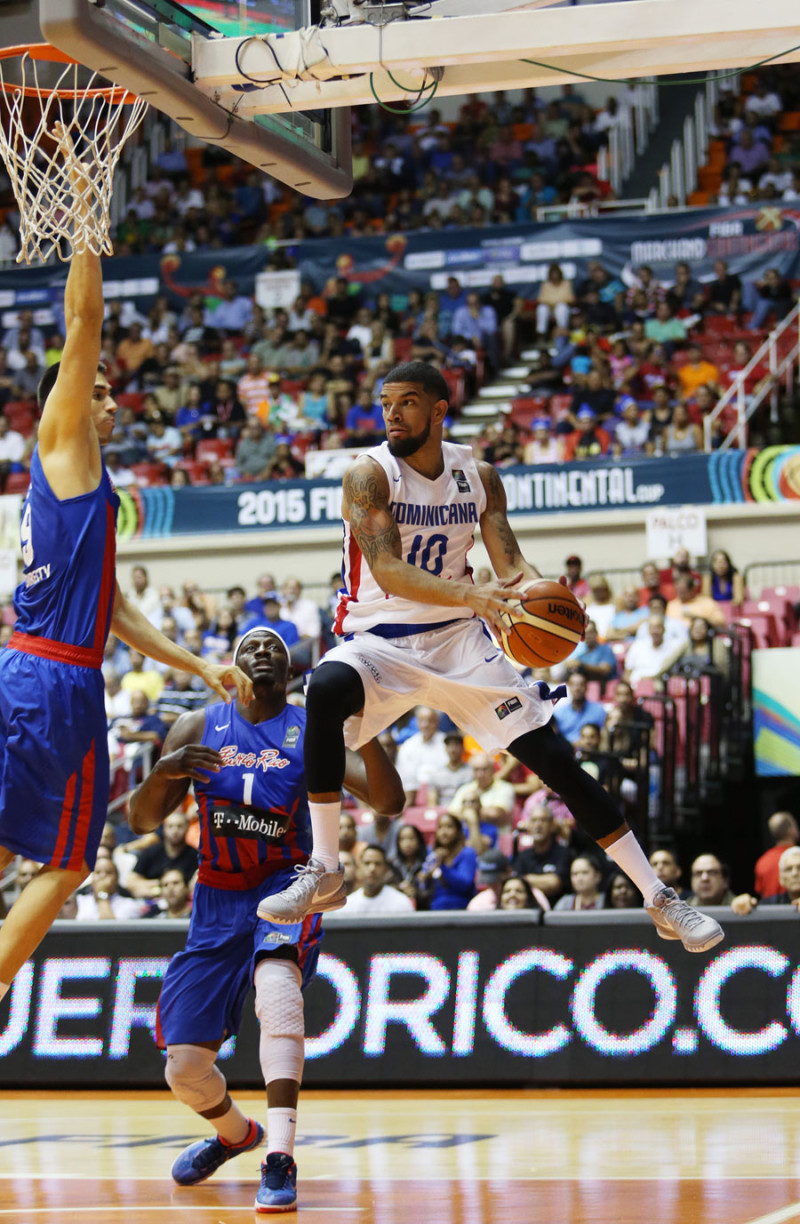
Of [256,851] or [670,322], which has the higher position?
[670,322]

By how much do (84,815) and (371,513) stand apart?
1.49 metres

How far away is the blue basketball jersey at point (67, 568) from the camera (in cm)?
544

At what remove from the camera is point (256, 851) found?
6.98 meters

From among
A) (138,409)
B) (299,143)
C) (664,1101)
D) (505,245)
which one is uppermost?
(505,245)

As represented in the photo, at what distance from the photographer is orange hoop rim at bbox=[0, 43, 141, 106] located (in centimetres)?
606

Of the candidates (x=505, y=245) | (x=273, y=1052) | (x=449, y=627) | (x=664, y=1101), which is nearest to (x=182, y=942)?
(x=664, y=1101)

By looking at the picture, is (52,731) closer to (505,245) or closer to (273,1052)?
(273,1052)

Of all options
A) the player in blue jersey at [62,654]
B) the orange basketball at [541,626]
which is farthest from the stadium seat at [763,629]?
the player in blue jersey at [62,654]

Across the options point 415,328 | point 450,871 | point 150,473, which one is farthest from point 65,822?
point 415,328

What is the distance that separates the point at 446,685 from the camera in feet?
19.7

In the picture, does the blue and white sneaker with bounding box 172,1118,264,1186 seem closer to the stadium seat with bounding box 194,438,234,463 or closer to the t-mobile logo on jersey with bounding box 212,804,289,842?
the t-mobile logo on jersey with bounding box 212,804,289,842

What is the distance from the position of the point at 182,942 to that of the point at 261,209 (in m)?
17.4

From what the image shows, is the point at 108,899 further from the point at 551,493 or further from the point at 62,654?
the point at 551,493

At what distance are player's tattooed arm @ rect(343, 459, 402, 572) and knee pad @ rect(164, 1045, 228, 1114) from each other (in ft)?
7.65
